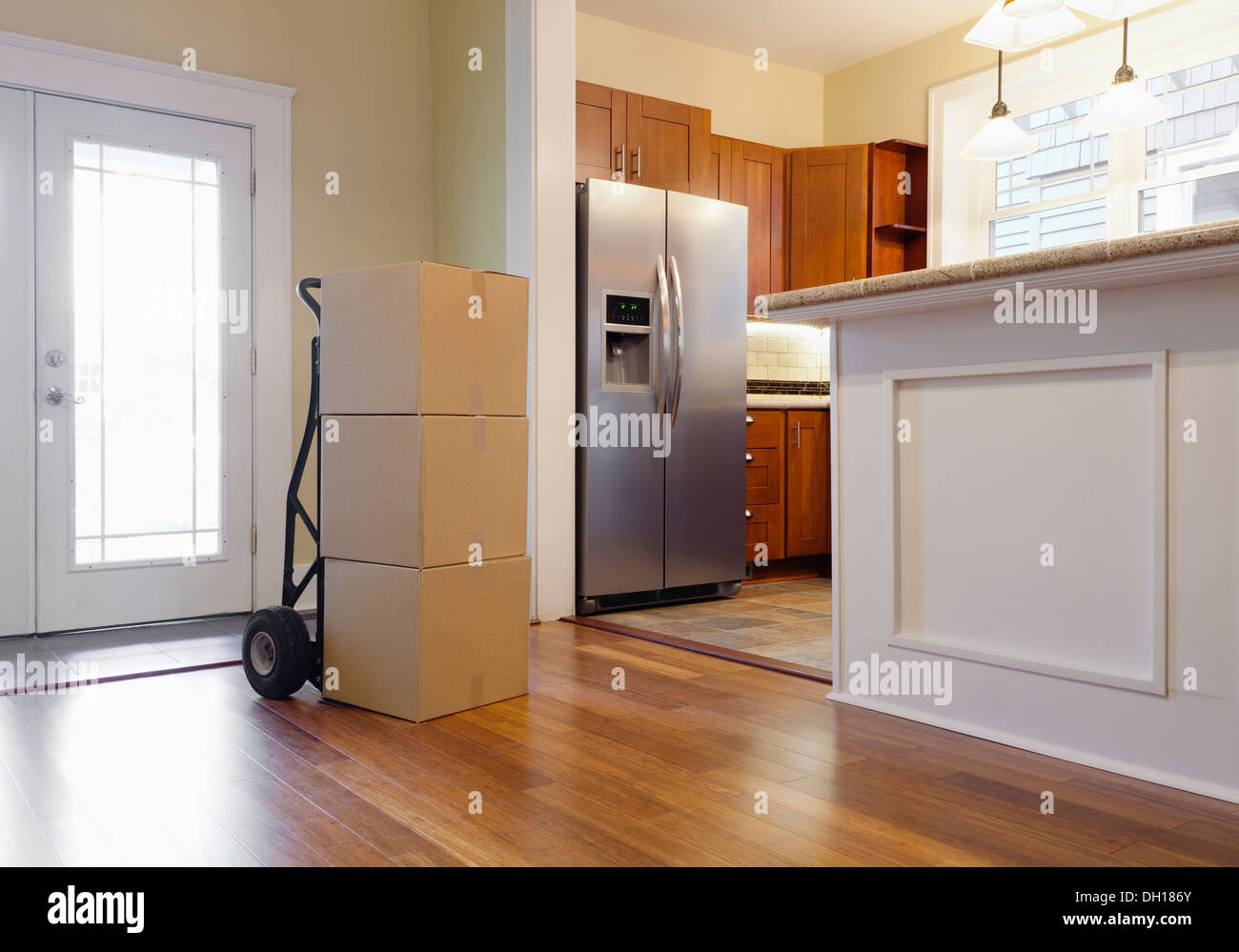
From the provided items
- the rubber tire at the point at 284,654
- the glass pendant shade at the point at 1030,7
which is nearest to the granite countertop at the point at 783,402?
the glass pendant shade at the point at 1030,7

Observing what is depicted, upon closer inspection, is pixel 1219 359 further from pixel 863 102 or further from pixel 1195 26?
pixel 863 102

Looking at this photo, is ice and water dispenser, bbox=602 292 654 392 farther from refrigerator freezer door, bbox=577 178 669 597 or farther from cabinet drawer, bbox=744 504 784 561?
cabinet drawer, bbox=744 504 784 561

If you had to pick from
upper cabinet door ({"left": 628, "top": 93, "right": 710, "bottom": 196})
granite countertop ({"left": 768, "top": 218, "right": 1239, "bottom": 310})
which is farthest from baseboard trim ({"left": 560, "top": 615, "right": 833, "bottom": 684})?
upper cabinet door ({"left": 628, "top": 93, "right": 710, "bottom": 196})

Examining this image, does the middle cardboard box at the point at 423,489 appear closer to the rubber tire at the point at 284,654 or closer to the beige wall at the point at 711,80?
the rubber tire at the point at 284,654

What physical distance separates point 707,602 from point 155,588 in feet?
7.06

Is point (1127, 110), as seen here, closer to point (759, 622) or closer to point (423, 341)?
point (759, 622)

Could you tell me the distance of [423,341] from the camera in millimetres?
2291

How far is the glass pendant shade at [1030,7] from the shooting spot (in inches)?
101

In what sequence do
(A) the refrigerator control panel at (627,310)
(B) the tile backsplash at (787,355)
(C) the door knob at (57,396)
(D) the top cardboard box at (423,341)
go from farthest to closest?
(B) the tile backsplash at (787,355), (A) the refrigerator control panel at (627,310), (C) the door knob at (57,396), (D) the top cardboard box at (423,341)

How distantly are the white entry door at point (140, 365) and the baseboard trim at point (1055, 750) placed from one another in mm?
2506

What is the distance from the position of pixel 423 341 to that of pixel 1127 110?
2213 mm

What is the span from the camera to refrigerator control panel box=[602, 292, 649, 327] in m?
3.86
